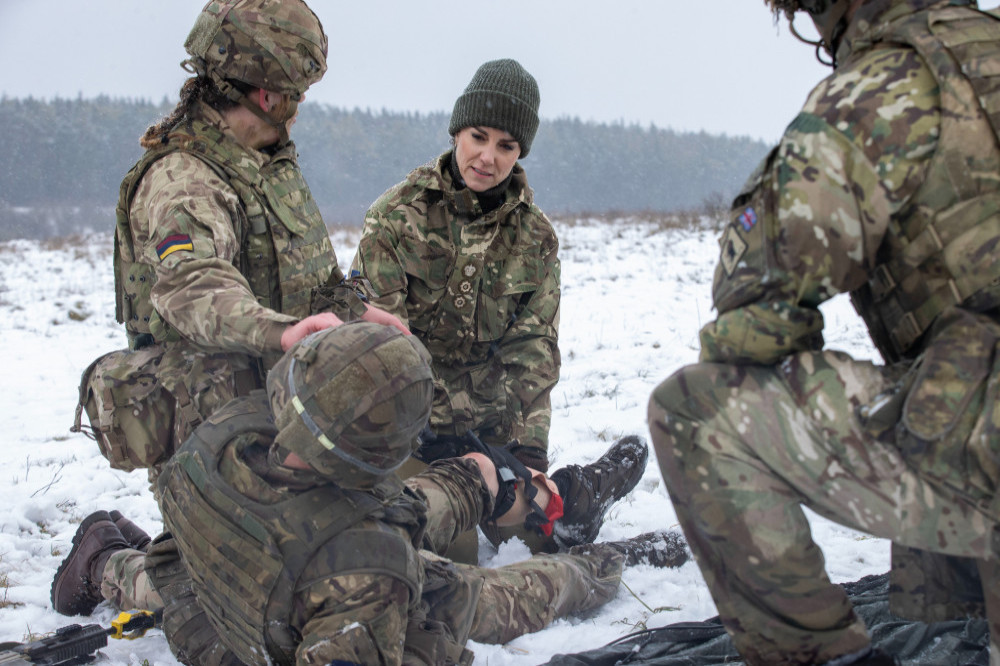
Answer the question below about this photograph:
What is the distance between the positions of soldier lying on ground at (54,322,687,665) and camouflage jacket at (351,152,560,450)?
1.39 meters

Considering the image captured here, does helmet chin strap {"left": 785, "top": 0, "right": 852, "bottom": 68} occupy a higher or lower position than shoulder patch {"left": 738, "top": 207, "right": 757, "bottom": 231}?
higher

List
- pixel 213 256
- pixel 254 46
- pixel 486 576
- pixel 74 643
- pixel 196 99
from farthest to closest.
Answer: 1. pixel 196 99
2. pixel 254 46
3. pixel 486 576
4. pixel 213 256
5. pixel 74 643

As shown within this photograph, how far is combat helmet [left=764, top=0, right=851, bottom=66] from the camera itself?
2086mm

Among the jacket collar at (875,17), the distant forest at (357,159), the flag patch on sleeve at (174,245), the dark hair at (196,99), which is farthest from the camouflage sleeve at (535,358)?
the distant forest at (357,159)

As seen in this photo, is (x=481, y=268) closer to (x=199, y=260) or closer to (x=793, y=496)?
(x=199, y=260)

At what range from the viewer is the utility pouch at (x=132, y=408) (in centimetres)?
312

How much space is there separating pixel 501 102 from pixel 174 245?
1.68 m

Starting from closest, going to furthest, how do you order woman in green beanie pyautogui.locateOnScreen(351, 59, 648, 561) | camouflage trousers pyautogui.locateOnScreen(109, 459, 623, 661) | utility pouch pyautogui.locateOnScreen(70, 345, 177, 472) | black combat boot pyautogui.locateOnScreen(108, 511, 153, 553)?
camouflage trousers pyautogui.locateOnScreen(109, 459, 623, 661)
utility pouch pyautogui.locateOnScreen(70, 345, 177, 472)
black combat boot pyautogui.locateOnScreen(108, 511, 153, 553)
woman in green beanie pyautogui.locateOnScreen(351, 59, 648, 561)

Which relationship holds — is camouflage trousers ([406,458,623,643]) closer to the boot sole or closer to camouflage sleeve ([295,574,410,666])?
camouflage sleeve ([295,574,410,666])

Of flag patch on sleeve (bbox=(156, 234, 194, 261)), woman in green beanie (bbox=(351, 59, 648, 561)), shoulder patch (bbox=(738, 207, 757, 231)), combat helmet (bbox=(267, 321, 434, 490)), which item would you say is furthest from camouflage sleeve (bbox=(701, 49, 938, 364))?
woman in green beanie (bbox=(351, 59, 648, 561))

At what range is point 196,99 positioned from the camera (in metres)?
3.29

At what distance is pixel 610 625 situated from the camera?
294cm

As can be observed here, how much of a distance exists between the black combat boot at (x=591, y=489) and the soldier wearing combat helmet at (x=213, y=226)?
1373mm

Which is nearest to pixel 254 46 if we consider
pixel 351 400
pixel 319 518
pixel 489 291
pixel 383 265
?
pixel 383 265
